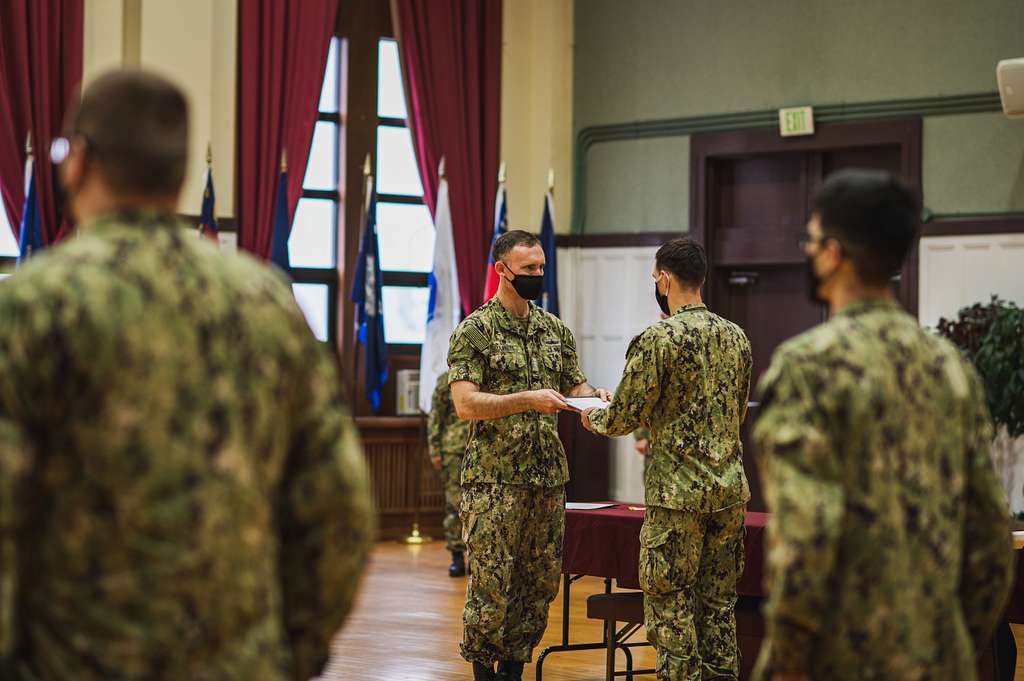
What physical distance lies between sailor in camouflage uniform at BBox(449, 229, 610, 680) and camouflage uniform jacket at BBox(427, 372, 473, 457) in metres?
4.26

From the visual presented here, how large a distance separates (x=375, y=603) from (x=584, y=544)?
2.91 metres

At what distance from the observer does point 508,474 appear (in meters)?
5.32

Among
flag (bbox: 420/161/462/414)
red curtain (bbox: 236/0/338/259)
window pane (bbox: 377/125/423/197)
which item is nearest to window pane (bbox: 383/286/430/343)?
flag (bbox: 420/161/462/414)

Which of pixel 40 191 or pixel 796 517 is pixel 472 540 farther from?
pixel 40 191

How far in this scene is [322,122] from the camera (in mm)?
11664

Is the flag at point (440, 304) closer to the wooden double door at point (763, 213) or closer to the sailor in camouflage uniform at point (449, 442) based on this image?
the sailor in camouflage uniform at point (449, 442)

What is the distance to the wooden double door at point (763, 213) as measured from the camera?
11.1 m

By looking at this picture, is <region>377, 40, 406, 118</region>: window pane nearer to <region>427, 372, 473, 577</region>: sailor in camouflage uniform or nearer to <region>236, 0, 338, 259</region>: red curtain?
<region>236, 0, 338, 259</region>: red curtain

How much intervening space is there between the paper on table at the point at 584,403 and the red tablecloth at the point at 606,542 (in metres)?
0.82

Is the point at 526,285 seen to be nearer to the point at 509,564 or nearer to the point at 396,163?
the point at 509,564

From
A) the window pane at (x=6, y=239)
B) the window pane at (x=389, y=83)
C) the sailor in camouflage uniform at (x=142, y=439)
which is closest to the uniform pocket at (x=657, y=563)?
the sailor in camouflage uniform at (x=142, y=439)

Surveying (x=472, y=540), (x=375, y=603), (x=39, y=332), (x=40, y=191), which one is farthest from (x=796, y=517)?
(x=40, y=191)

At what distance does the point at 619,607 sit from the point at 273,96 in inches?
257

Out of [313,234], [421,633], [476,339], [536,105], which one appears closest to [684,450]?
[476,339]
